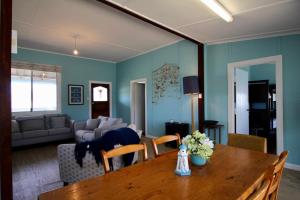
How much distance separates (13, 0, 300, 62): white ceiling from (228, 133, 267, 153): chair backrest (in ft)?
6.30

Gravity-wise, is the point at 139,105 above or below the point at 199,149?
above

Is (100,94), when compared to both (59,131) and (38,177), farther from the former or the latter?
(38,177)

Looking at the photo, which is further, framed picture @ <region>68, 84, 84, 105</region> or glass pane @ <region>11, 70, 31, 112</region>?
framed picture @ <region>68, 84, 84, 105</region>

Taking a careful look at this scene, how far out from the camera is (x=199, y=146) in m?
1.52

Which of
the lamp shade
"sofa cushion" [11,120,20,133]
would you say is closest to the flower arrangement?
the lamp shade

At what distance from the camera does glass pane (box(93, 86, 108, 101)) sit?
7.27 meters

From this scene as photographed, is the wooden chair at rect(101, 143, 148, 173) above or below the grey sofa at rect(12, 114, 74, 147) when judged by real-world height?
above

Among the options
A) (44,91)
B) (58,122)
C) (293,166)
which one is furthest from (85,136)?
(293,166)

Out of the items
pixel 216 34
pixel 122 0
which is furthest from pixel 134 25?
pixel 216 34

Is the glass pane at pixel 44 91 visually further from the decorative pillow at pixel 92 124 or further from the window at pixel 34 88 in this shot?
the decorative pillow at pixel 92 124

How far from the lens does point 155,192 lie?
1.10 meters

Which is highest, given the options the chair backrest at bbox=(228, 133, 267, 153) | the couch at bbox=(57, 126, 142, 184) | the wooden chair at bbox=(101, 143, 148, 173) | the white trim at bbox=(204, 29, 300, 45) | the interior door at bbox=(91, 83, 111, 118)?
the white trim at bbox=(204, 29, 300, 45)

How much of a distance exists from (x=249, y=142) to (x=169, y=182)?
1.44m

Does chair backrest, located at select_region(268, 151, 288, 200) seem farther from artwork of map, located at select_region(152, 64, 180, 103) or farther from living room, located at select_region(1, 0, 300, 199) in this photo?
artwork of map, located at select_region(152, 64, 180, 103)
